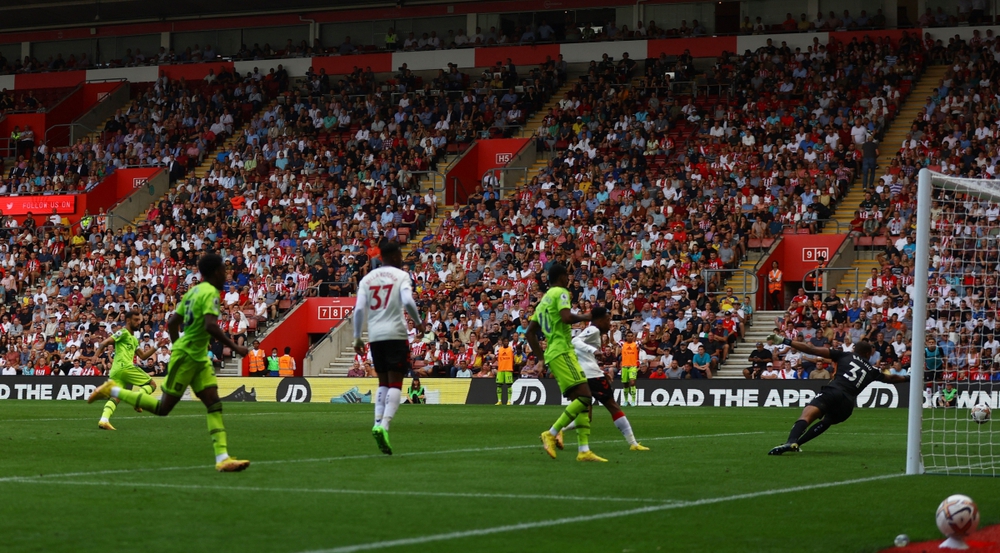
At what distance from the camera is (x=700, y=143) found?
40938 mm

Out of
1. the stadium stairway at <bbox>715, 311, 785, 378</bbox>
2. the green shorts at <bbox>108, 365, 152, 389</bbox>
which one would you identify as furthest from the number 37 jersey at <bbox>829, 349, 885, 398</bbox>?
the stadium stairway at <bbox>715, 311, 785, 378</bbox>

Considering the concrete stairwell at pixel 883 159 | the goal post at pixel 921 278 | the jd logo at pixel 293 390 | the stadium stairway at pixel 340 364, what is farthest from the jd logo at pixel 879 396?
the goal post at pixel 921 278

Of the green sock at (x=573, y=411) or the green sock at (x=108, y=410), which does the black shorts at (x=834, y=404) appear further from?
the green sock at (x=108, y=410)

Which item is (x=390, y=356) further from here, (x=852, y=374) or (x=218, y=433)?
(x=852, y=374)

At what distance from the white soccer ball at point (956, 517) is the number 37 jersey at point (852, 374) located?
267 inches

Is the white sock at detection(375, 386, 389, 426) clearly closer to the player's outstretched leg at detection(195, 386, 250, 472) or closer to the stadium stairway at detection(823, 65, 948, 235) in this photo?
the player's outstretched leg at detection(195, 386, 250, 472)

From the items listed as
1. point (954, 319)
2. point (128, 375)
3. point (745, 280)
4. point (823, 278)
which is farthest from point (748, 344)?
point (128, 375)

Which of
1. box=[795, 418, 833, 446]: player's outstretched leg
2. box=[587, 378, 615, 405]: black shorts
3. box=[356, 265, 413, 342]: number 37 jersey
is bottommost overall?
box=[795, 418, 833, 446]: player's outstretched leg

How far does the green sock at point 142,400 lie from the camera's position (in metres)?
13.0

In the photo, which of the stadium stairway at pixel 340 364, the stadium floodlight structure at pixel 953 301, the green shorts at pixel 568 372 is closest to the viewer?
the stadium floodlight structure at pixel 953 301

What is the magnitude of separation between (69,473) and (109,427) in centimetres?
733

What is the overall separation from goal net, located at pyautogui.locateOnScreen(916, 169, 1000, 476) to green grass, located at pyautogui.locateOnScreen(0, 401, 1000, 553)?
0.71 meters

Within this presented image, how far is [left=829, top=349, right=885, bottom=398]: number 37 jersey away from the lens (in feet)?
49.9

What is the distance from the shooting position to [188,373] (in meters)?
12.0
